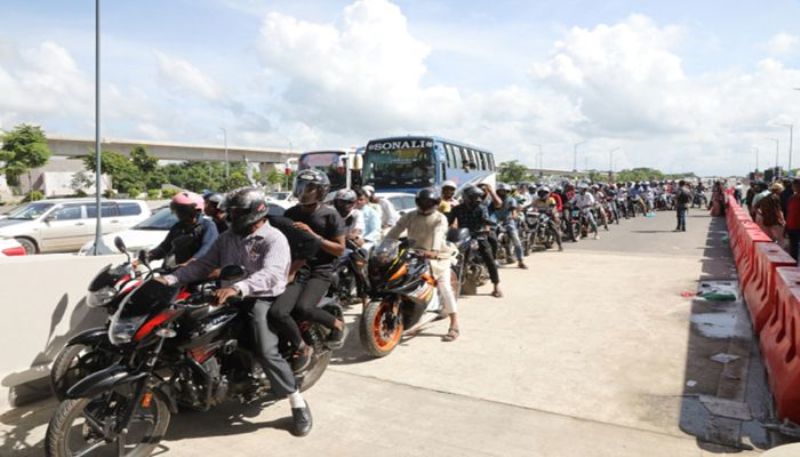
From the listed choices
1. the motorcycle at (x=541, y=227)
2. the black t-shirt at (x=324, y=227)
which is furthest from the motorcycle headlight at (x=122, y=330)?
the motorcycle at (x=541, y=227)

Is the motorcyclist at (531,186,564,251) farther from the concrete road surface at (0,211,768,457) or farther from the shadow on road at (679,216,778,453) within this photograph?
the shadow on road at (679,216,778,453)

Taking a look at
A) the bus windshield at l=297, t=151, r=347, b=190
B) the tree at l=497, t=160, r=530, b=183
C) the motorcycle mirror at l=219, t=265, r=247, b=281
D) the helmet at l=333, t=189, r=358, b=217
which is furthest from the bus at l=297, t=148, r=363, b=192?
the tree at l=497, t=160, r=530, b=183

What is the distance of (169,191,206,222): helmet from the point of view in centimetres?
520

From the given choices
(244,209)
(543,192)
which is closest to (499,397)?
(244,209)

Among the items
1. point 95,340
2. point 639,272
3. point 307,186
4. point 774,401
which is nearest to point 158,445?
point 95,340

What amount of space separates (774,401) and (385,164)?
49.5 ft

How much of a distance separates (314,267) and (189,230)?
1.37 meters

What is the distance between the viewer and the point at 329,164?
22453mm

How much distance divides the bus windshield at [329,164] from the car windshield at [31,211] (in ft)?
30.3

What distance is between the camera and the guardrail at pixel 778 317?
4195 millimetres

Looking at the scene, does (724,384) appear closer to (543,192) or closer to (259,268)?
(259,268)

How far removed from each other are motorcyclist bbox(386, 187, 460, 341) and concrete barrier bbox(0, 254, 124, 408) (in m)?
3.09

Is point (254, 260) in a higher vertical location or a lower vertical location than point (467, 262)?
higher

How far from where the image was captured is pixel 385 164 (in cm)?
1880
